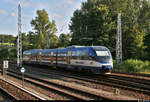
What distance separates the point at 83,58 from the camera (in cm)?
1934

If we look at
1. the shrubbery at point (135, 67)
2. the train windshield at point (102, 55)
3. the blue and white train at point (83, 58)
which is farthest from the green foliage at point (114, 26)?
the train windshield at point (102, 55)

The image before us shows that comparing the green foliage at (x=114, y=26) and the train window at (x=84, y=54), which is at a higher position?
the green foliage at (x=114, y=26)

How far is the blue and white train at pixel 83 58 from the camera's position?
58.0 feet

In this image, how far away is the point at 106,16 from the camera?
4353 cm

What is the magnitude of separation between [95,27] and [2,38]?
13385 cm

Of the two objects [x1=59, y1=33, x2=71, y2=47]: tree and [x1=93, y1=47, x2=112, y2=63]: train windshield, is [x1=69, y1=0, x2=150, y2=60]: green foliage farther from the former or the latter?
[x1=93, y1=47, x2=112, y2=63]: train windshield

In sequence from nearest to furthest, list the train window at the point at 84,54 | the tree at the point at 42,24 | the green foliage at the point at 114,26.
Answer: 1. the train window at the point at 84,54
2. the green foliage at the point at 114,26
3. the tree at the point at 42,24

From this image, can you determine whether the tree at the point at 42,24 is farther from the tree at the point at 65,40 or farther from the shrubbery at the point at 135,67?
the shrubbery at the point at 135,67

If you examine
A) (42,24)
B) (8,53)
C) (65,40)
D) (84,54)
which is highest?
(42,24)

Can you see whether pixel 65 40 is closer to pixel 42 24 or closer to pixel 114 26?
pixel 42 24

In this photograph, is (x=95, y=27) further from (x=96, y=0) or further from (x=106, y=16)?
(x=96, y=0)

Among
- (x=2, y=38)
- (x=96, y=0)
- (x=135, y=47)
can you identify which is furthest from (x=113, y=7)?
(x=2, y=38)

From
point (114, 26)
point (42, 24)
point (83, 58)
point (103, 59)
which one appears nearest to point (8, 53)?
point (42, 24)

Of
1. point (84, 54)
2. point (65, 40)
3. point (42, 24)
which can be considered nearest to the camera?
point (84, 54)
